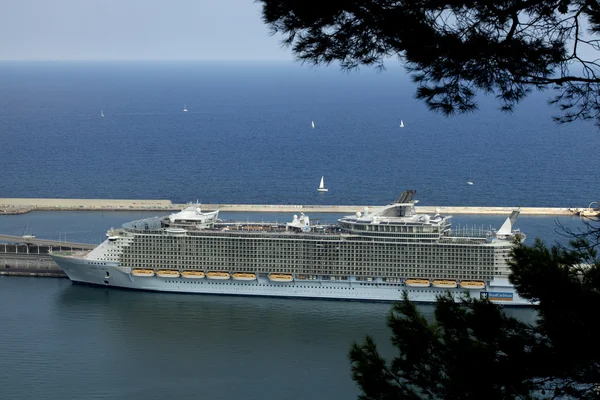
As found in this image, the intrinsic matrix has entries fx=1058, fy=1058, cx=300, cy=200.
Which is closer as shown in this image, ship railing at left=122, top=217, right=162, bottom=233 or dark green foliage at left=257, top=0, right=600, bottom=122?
dark green foliage at left=257, top=0, right=600, bottom=122

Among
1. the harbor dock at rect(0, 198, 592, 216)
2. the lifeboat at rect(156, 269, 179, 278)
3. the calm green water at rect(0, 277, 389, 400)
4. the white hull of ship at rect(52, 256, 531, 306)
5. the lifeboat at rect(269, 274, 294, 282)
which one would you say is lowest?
the calm green water at rect(0, 277, 389, 400)

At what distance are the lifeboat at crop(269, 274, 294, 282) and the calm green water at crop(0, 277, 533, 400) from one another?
597 millimetres

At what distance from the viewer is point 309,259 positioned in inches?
1037

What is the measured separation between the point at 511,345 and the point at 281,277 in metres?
19.5

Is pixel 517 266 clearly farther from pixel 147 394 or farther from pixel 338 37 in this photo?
pixel 147 394

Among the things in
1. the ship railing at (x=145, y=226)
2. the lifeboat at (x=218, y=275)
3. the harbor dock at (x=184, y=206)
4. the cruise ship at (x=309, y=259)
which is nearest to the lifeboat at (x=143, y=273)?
the cruise ship at (x=309, y=259)

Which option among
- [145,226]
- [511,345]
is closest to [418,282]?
[145,226]

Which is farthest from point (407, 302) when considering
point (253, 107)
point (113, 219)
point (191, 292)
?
point (253, 107)

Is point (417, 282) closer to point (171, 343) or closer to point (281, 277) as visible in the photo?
point (281, 277)

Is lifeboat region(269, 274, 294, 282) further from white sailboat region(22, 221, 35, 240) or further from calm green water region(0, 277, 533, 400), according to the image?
white sailboat region(22, 221, 35, 240)

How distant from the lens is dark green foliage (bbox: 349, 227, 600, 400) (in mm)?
6410

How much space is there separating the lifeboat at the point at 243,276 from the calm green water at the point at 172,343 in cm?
59

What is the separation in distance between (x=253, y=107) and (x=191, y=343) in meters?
69.5

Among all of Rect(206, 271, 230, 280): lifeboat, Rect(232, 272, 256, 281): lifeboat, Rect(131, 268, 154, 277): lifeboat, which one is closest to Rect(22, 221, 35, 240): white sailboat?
Rect(131, 268, 154, 277): lifeboat
